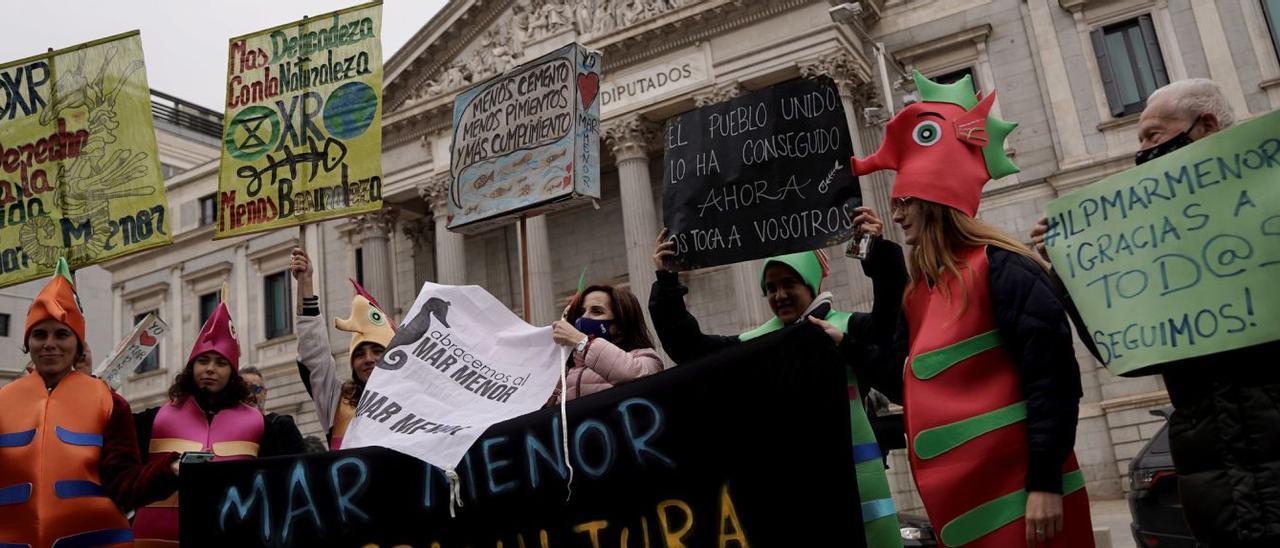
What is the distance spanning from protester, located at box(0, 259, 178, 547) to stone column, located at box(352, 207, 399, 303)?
2027cm

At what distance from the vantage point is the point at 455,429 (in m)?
3.84

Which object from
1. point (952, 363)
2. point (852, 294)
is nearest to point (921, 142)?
point (952, 363)

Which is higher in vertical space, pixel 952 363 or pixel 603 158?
pixel 603 158

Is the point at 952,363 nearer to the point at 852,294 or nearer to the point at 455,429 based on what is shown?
the point at 455,429

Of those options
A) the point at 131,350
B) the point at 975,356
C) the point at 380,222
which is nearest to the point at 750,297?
the point at 380,222

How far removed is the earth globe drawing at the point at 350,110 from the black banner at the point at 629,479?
3361mm

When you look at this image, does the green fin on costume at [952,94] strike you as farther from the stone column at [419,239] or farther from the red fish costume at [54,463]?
the stone column at [419,239]

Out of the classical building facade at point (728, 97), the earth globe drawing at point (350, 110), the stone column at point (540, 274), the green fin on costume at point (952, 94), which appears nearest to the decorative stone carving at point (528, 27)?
the classical building facade at point (728, 97)

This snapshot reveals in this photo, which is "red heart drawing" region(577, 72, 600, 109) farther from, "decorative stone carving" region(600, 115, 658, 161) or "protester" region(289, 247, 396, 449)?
"decorative stone carving" region(600, 115, 658, 161)

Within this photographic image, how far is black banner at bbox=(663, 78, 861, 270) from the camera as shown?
4250 millimetres

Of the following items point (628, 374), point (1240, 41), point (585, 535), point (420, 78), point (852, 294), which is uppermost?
point (420, 78)

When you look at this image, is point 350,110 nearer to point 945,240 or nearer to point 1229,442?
point 945,240

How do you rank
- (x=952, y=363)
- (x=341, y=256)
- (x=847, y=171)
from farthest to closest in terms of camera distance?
(x=341, y=256)
(x=847, y=171)
(x=952, y=363)

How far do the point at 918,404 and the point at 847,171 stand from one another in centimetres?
145
